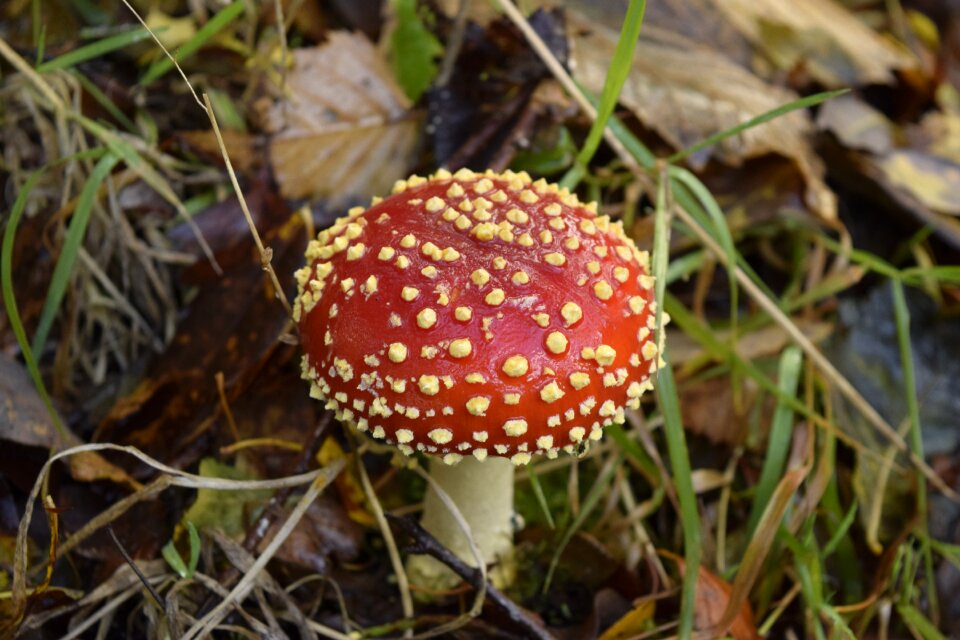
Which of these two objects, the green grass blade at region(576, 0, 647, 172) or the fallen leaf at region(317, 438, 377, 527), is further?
the fallen leaf at region(317, 438, 377, 527)

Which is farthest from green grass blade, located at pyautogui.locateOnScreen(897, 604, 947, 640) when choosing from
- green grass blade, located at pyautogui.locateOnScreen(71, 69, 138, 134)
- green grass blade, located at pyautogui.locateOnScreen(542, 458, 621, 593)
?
green grass blade, located at pyautogui.locateOnScreen(71, 69, 138, 134)

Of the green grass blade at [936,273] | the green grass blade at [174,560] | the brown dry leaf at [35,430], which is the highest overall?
the green grass blade at [936,273]

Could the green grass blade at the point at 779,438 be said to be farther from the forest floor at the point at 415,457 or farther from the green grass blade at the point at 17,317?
the green grass blade at the point at 17,317

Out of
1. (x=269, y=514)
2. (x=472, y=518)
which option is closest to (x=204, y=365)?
(x=269, y=514)

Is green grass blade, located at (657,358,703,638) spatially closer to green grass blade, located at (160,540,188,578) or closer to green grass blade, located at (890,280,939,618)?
green grass blade, located at (890,280,939,618)

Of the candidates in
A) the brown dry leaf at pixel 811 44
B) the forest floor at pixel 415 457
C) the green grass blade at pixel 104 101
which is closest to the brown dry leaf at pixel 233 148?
the forest floor at pixel 415 457
